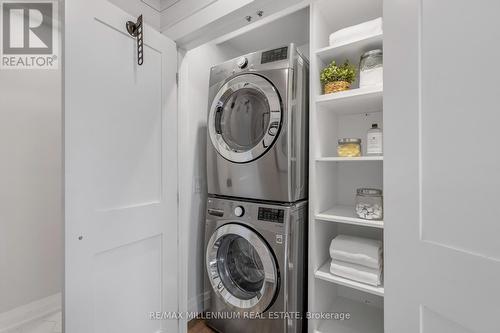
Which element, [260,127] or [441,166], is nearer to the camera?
[441,166]

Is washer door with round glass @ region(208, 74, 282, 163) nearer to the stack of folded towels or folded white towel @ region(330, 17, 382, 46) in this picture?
folded white towel @ region(330, 17, 382, 46)

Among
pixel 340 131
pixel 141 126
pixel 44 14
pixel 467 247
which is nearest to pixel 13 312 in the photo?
pixel 141 126

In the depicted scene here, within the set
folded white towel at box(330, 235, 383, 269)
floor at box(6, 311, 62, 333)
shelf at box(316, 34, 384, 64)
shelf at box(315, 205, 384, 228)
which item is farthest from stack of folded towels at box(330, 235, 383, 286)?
floor at box(6, 311, 62, 333)

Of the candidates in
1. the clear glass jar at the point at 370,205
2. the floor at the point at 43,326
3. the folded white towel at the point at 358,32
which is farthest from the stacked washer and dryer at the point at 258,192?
the floor at the point at 43,326

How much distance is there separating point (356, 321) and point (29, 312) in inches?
102

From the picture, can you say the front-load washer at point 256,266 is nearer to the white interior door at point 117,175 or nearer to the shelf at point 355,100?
the white interior door at point 117,175

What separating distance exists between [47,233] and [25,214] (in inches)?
9.3

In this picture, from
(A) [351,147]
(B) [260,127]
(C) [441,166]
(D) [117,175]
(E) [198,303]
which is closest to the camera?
(C) [441,166]

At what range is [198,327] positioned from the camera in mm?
1853

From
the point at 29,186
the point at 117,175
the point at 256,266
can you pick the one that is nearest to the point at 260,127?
the point at 117,175

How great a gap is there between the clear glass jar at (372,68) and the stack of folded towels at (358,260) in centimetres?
98

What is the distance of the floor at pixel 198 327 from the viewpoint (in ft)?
5.94

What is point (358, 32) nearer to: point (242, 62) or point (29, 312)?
point (242, 62)

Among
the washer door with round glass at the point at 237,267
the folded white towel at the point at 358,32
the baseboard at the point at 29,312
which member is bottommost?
the baseboard at the point at 29,312
